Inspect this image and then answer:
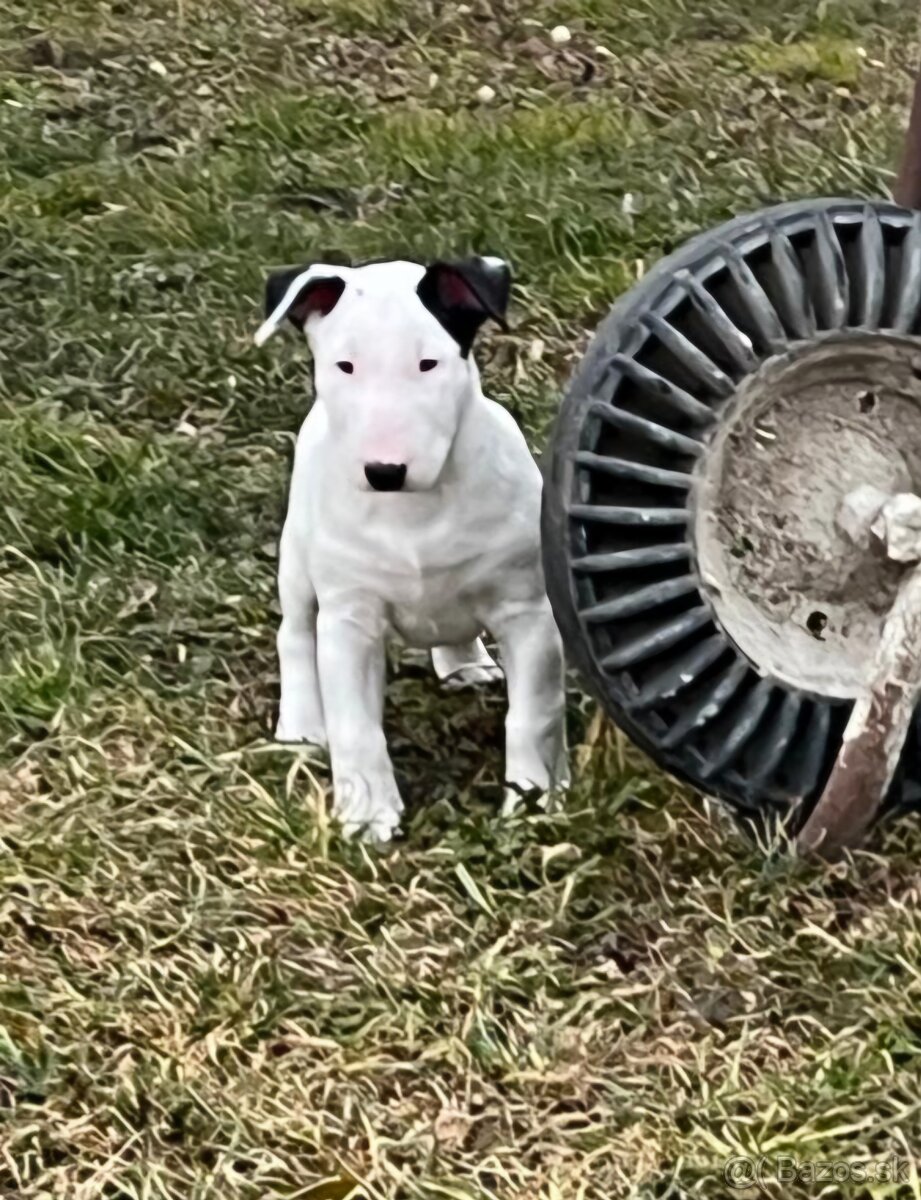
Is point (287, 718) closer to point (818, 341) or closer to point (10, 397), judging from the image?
point (818, 341)

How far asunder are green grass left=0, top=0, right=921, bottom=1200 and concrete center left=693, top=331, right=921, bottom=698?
0.93ft

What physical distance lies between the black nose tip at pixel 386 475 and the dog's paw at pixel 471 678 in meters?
0.85

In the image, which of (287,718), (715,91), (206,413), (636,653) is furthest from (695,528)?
(715,91)

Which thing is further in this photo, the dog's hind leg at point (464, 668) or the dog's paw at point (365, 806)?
the dog's hind leg at point (464, 668)

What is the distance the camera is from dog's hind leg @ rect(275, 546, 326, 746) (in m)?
2.77

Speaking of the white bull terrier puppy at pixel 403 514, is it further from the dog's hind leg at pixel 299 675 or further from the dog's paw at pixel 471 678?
the dog's paw at pixel 471 678

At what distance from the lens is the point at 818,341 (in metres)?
2.29

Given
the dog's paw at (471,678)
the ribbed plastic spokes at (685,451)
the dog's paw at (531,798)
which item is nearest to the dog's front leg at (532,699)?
the dog's paw at (531,798)

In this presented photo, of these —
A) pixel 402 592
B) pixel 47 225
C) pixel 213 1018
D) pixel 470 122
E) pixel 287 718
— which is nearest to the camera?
pixel 213 1018

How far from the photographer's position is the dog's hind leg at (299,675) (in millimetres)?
2766

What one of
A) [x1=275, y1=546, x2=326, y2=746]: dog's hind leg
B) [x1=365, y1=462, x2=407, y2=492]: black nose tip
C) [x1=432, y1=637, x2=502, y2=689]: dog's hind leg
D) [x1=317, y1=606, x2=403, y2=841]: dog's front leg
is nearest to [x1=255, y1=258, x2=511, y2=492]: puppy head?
[x1=365, y1=462, x2=407, y2=492]: black nose tip

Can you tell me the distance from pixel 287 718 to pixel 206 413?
1298 mm

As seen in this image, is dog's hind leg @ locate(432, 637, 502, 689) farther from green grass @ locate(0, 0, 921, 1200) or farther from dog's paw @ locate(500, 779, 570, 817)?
dog's paw @ locate(500, 779, 570, 817)

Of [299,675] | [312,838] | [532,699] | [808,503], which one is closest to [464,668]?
[299,675]
